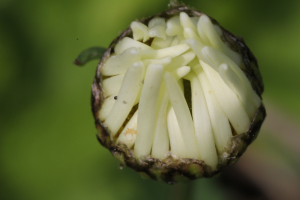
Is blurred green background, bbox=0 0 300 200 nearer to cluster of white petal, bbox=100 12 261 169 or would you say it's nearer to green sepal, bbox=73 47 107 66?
green sepal, bbox=73 47 107 66

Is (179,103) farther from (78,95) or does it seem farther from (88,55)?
(78,95)

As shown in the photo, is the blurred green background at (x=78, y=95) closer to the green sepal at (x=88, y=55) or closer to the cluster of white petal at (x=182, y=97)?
the green sepal at (x=88, y=55)

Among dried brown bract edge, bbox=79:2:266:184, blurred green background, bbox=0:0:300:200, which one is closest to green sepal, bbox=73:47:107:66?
dried brown bract edge, bbox=79:2:266:184

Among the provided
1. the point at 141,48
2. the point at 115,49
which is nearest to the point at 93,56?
the point at 115,49

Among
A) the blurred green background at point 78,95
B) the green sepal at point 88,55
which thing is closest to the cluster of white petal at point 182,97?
the green sepal at point 88,55

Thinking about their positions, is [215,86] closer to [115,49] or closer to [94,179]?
[115,49]

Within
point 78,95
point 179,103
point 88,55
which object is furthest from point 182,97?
point 78,95

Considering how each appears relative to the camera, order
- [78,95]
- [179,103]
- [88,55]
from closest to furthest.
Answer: [179,103], [88,55], [78,95]
